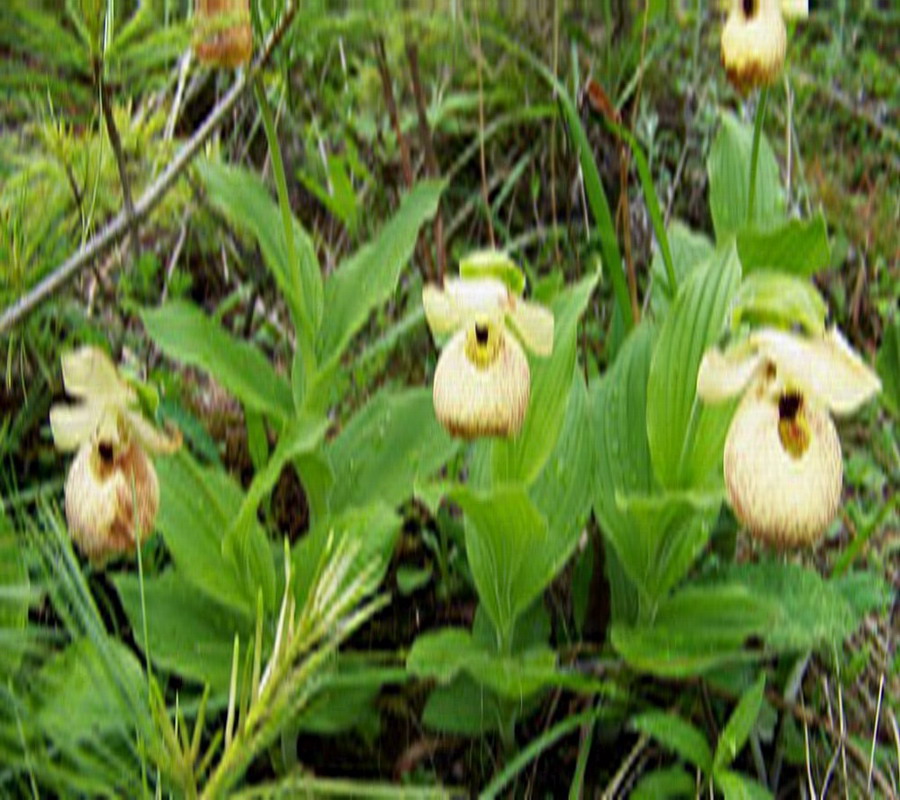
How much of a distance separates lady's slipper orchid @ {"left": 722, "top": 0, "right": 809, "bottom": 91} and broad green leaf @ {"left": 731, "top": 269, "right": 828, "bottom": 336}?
1.06ft

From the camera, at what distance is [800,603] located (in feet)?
3.94

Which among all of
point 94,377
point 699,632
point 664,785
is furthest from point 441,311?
point 664,785

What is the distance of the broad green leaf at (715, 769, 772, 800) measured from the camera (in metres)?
1.06

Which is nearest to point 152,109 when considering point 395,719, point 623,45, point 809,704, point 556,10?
point 556,10

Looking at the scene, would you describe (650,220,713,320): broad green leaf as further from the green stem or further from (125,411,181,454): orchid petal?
(125,411,181,454): orchid petal

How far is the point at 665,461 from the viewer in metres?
1.19

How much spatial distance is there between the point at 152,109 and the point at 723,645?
1.45 m

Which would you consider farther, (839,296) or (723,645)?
(839,296)

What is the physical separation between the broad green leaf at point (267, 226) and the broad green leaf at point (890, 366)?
72cm

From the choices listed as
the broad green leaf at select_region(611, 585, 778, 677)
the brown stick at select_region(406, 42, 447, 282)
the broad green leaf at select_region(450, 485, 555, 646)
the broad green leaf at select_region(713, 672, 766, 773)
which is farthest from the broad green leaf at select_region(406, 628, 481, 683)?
the brown stick at select_region(406, 42, 447, 282)

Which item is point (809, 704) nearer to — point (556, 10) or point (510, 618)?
point (510, 618)

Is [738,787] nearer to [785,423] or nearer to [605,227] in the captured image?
[785,423]

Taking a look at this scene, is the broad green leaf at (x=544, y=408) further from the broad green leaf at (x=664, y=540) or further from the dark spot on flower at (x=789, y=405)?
the dark spot on flower at (x=789, y=405)

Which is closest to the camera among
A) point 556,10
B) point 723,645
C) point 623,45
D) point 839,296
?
point 723,645
